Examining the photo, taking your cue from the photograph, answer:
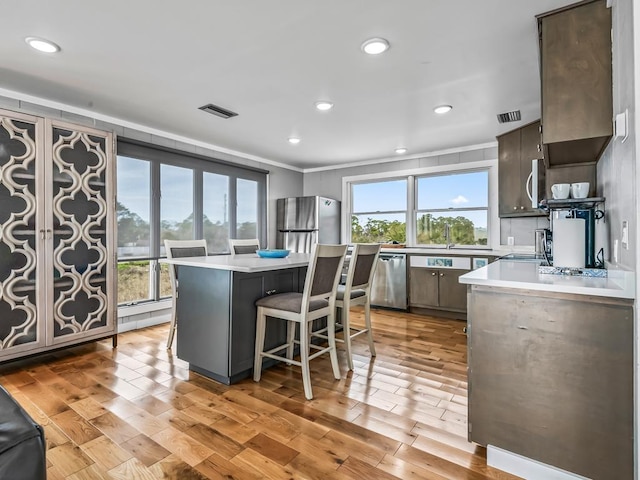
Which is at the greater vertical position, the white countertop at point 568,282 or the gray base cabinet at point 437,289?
the white countertop at point 568,282

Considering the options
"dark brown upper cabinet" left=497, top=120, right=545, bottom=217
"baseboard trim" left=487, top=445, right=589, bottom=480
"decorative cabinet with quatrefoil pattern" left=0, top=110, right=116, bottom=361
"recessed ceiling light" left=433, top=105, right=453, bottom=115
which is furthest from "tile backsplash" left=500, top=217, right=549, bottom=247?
"decorative cabinet with quatrefoil pattern" left=0, top=110, right=116, bottom=361

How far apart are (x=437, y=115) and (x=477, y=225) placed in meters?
1.95

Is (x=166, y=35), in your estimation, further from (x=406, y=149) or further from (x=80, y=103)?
(x=406, y=149)

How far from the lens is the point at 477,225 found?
195 inches

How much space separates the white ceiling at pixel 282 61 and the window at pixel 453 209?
3.38 ft

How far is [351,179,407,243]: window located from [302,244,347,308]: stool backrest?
3196 millimetres

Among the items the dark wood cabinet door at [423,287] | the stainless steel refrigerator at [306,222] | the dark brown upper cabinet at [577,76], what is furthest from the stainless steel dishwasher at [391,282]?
the dark brown upper cabinet at [577,76]

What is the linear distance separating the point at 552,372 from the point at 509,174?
115 inches

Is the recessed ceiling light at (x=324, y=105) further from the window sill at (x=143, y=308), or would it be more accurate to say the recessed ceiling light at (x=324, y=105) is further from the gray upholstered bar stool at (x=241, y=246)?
the window sill at (x=143, y=308)

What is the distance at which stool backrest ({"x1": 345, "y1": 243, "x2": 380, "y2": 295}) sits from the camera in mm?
2863

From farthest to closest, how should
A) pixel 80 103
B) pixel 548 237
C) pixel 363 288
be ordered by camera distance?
pixel 80 103, pixel 363 288, pixel 548 237

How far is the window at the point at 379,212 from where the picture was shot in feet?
18.4

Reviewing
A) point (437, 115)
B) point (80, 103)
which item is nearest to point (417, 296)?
point (437, 115)

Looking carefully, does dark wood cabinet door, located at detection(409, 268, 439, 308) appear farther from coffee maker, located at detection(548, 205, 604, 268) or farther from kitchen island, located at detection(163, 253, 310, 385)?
coffee maker, located at detection(548, 205, 604, 268)
